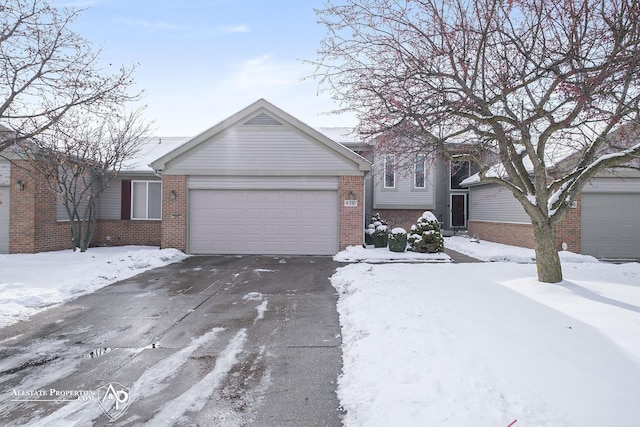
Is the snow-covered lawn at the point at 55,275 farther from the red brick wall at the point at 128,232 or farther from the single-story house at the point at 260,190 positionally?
the red brick wall at the point at 128,232

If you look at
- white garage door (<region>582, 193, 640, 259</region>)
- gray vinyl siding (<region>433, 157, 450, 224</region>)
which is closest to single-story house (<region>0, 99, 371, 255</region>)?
white garage door (<region>582, 193, 640, 259</region>)

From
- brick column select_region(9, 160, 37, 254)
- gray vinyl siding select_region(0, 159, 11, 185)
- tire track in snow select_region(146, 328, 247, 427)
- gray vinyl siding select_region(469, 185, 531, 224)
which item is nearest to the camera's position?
tire track in snow select_region(146, 328, 247, 427)

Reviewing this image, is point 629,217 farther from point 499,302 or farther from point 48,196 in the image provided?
point 48,196

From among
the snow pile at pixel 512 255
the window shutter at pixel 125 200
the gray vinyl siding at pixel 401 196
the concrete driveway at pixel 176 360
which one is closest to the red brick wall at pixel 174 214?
the window shutter at pixel 125 200

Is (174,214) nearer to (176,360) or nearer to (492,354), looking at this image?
(176,360)

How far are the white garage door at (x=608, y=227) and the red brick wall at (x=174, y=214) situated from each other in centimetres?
1535

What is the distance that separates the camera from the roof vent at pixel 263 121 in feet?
44.2

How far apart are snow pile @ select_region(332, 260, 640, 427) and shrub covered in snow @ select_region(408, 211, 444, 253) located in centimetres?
549

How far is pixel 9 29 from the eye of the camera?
25.8 ft

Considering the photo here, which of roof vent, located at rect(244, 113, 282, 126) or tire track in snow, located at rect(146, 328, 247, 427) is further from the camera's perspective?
roof vent, located at rect(244, 113, 282, 126)

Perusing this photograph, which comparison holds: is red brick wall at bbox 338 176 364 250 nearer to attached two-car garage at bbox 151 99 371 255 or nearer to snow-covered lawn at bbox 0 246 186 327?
attached two-car garage at bbox 151 99 371 255

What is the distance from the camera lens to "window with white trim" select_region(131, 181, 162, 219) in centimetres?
1597

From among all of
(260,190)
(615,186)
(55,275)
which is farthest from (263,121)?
(615,186)

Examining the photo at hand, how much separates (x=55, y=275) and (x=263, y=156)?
7482mm
